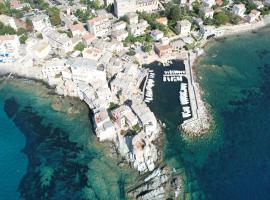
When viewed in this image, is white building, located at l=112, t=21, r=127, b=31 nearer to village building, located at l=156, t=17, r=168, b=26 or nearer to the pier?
village building, located at l=156, t=17, r=168, b=26

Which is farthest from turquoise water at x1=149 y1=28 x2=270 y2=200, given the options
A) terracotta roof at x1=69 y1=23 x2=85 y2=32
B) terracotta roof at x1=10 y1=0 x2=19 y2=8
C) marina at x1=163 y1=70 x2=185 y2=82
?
terracotta roof at x1=10 y1=0 x2=19 y2=8

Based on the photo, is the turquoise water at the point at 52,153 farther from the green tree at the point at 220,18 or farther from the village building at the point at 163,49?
the green tree at the point at 220,18

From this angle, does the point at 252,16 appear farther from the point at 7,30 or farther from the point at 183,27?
the point at 7,30

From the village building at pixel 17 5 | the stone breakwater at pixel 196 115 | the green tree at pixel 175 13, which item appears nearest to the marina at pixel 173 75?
the stone breakwater at pixel 196 115

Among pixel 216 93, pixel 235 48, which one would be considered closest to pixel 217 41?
pixel 235 48

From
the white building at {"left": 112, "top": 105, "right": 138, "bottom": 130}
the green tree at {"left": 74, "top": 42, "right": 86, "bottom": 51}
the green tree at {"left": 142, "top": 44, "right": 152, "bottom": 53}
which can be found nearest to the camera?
the white building at {"left": 112, "top": 105, "right": 138, "bottom": 130}

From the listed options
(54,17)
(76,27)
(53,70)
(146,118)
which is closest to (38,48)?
(53,70)

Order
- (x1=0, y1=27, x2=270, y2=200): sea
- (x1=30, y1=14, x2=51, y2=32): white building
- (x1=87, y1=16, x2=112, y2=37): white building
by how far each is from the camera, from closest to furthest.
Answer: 1. (x1=0, y1=27, x2=270, y2=200): sea
2. (x1=87, y1=16, x2=112, y2=37): white building
3. (x1=30, y1=14, x2=51, y2=32): white building
